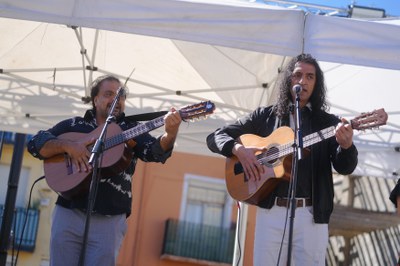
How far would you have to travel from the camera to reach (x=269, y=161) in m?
4.04

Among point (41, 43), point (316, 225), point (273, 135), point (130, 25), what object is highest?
point (41, 43)

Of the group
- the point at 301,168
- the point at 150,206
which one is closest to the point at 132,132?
the point at 301,168

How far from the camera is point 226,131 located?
443 cm

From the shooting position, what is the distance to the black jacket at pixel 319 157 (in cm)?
373

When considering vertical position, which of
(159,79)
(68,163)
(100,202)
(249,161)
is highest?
(159,79)

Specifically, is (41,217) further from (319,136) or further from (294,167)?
(294,167)

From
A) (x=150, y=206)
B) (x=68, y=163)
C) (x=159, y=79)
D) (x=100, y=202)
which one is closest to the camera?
(x=100, y=202)

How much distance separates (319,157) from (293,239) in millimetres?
544

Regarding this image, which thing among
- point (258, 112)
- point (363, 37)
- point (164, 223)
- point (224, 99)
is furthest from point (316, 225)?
point (164, 223)

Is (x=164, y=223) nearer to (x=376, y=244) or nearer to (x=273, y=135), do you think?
(x=376, y=244)

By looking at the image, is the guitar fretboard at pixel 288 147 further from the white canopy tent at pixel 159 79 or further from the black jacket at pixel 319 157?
the white canopy tent at pixel 159 79

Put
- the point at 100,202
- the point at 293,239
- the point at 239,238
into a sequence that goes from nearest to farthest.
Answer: the point at 293,239, the point at 100,202, the point at 239,238

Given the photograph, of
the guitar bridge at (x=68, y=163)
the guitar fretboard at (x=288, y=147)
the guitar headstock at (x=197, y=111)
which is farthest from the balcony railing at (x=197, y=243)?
the guitar headstock at (x=197, y=111)

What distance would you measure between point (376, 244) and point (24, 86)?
33.2 ft
